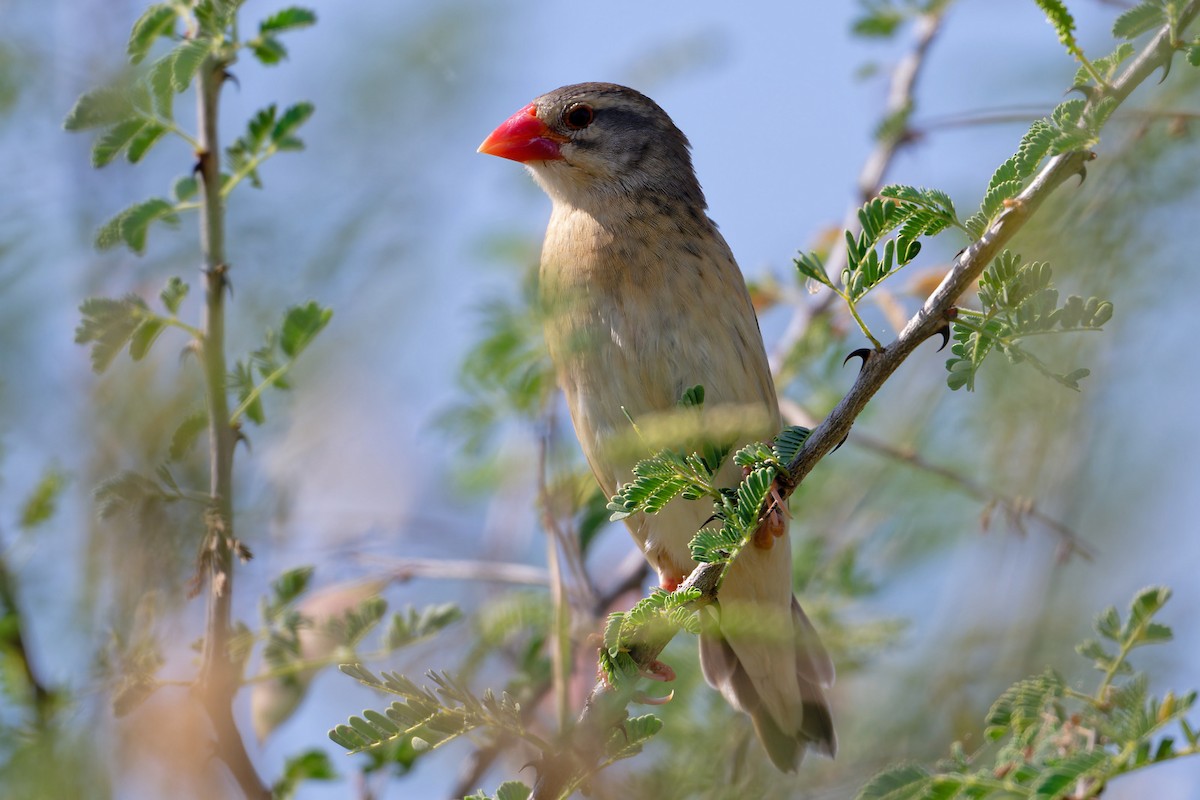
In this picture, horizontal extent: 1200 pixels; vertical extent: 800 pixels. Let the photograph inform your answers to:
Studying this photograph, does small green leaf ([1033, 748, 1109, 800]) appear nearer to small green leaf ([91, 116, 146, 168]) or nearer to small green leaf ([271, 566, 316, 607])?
small green leaf ([271, 566, 316, 607])

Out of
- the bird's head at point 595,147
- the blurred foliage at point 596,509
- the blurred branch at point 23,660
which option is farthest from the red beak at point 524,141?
the blurred branch at point 23,660

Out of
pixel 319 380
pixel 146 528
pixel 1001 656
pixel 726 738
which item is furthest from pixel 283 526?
pixel 1001 656

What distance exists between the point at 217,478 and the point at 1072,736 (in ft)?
6.30

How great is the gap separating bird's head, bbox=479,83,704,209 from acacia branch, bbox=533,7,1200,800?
6.59ft

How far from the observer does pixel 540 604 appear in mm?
3727

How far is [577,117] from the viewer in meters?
4.88

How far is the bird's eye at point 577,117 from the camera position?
191 inches

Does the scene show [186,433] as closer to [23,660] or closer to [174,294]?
[174,294]

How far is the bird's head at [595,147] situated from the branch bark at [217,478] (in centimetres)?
179

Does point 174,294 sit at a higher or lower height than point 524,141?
lower

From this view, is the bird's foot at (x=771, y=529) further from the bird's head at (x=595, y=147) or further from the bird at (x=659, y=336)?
the bird's head at (x=595, y=147)

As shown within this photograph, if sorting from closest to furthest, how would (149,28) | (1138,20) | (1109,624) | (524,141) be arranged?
(1138,20) → (1109,624) → (149,28) → (524,141)

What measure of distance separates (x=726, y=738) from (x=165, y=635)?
2113mm

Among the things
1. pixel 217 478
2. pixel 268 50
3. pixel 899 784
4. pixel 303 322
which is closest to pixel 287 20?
pixel 268 50
